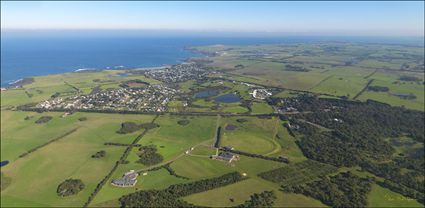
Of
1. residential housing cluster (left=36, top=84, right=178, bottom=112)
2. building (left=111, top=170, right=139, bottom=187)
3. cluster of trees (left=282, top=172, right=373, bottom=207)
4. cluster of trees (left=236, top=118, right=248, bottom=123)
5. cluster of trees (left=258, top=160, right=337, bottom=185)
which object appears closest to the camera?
cluster of trees (left=282, top=172, right=373, bottom=207)

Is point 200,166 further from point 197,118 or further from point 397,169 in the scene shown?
point 397,169

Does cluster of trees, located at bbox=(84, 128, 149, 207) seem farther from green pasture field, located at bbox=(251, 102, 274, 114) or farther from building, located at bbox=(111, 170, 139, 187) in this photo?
green pasture field, located at bbox=(251, 102, 274, 114)

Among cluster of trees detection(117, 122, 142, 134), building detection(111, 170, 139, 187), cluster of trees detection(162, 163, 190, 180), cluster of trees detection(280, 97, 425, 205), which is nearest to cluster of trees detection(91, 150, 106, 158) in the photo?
building detection(111, 170, 139, 187)

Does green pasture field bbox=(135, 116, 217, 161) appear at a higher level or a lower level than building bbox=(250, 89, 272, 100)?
lower

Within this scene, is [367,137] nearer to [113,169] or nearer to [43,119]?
[113,169]

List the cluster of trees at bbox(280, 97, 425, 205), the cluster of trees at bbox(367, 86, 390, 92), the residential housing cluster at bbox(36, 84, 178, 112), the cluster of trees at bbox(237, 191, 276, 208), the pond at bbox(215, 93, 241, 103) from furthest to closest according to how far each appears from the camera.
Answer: the cluster of trees at bbox(367, 86, 390, 92) < the pond at bbox(215, 93, 241, 103) < the residential housing cluster at bbox(36, 84, 178, 112) < the cluster of trees at bbox(280, 97, 425, 205) < the cluster of trees at bbox(237, 191, 276, 208)

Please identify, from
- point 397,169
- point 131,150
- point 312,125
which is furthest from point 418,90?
point 131,150

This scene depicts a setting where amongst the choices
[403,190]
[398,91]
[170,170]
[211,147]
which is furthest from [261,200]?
[398,91]
